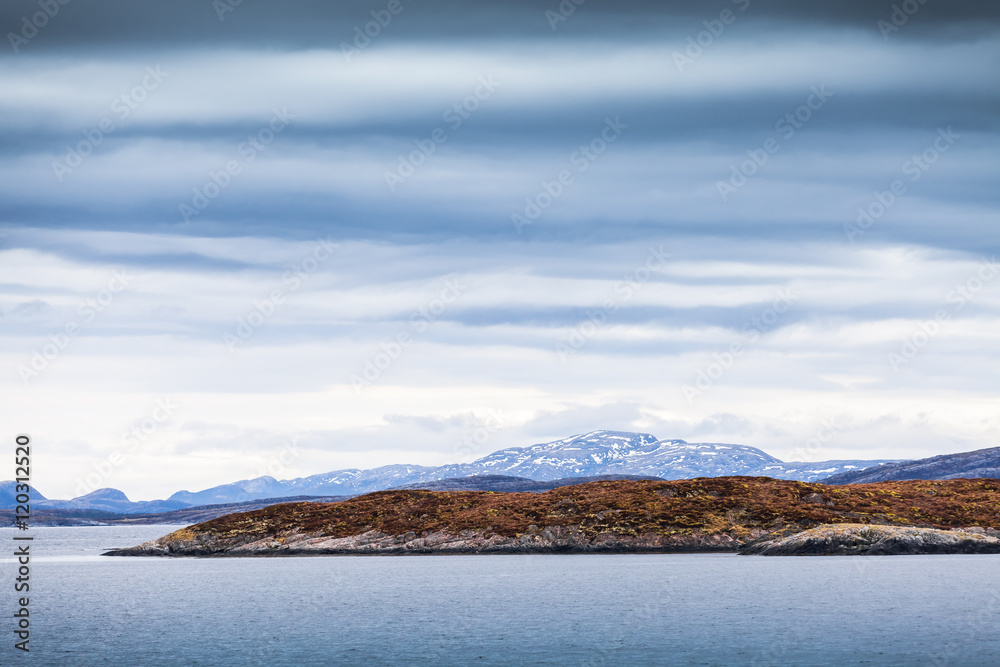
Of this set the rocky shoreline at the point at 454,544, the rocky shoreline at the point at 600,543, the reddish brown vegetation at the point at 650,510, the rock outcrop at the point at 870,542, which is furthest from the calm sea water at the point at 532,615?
the reddish brown vegetation at the point at 650,510

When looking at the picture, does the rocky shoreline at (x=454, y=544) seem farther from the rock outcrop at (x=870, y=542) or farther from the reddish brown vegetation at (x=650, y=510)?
the rock outcrop at (x=870, y=542)

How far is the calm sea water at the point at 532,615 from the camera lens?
195ft

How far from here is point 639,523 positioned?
534 ft

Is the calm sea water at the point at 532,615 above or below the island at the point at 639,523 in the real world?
below

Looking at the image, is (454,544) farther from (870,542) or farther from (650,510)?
(870,542)

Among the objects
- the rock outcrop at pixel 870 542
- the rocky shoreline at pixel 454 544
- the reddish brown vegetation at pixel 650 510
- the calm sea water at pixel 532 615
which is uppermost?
the reddish brown vegetation at pixel 650 510

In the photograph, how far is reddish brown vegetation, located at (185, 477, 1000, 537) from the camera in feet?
537

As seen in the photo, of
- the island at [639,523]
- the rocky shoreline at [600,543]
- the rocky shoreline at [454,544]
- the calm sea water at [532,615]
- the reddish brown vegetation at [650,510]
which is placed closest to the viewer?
the calm sea water at [532,615]

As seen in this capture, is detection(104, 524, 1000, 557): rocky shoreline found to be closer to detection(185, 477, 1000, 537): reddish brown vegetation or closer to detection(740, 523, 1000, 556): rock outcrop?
detection(740, 523, 1000, 556): rock outcrop

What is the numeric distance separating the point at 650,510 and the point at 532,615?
90.3 m

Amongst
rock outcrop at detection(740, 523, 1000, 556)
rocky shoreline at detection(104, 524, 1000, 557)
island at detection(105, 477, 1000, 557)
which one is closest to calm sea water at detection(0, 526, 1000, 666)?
rock outcrop at detection(740, 523, 1000, 556)

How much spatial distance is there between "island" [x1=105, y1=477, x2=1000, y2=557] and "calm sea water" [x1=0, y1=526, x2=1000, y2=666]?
15061mm

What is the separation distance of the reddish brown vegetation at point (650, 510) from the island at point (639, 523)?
8.8 inches

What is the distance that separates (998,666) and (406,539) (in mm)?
126776
